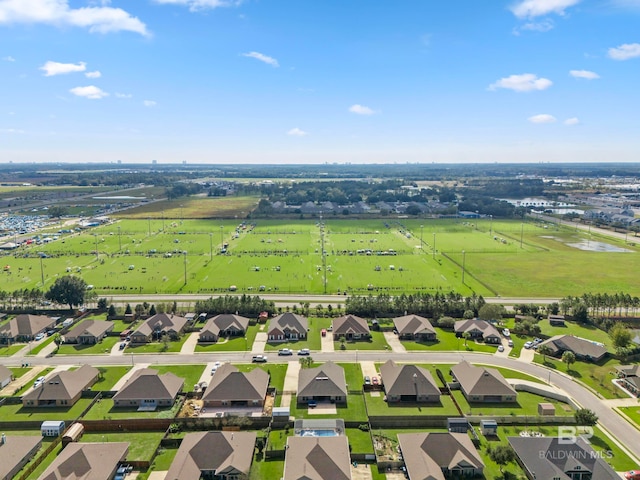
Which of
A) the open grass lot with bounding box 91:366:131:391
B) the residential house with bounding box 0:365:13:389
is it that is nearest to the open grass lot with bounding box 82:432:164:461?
the open grass lot with bounding box 91:366:131:391

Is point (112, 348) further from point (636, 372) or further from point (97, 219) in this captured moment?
point (97, 219)

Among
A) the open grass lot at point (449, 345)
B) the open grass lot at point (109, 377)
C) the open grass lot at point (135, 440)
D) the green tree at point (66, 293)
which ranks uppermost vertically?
the green tree at point (66, 293)

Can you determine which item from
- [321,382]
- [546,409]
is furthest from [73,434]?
[546,409]

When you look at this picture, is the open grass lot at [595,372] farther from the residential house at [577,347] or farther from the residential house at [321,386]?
the residential house at [321,386]

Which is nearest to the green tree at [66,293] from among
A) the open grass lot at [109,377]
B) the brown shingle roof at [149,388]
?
the open grass lot at [109,377]

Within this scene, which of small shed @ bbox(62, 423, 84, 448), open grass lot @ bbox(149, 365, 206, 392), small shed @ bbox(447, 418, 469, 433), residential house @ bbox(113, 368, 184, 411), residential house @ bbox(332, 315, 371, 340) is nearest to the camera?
small shed @ bbox(62, 423, 84, 448)

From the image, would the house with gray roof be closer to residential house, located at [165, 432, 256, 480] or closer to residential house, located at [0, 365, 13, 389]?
residential house, located at [165, 432, 256, 480]

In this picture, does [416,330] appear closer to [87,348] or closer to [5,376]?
[87,348]
